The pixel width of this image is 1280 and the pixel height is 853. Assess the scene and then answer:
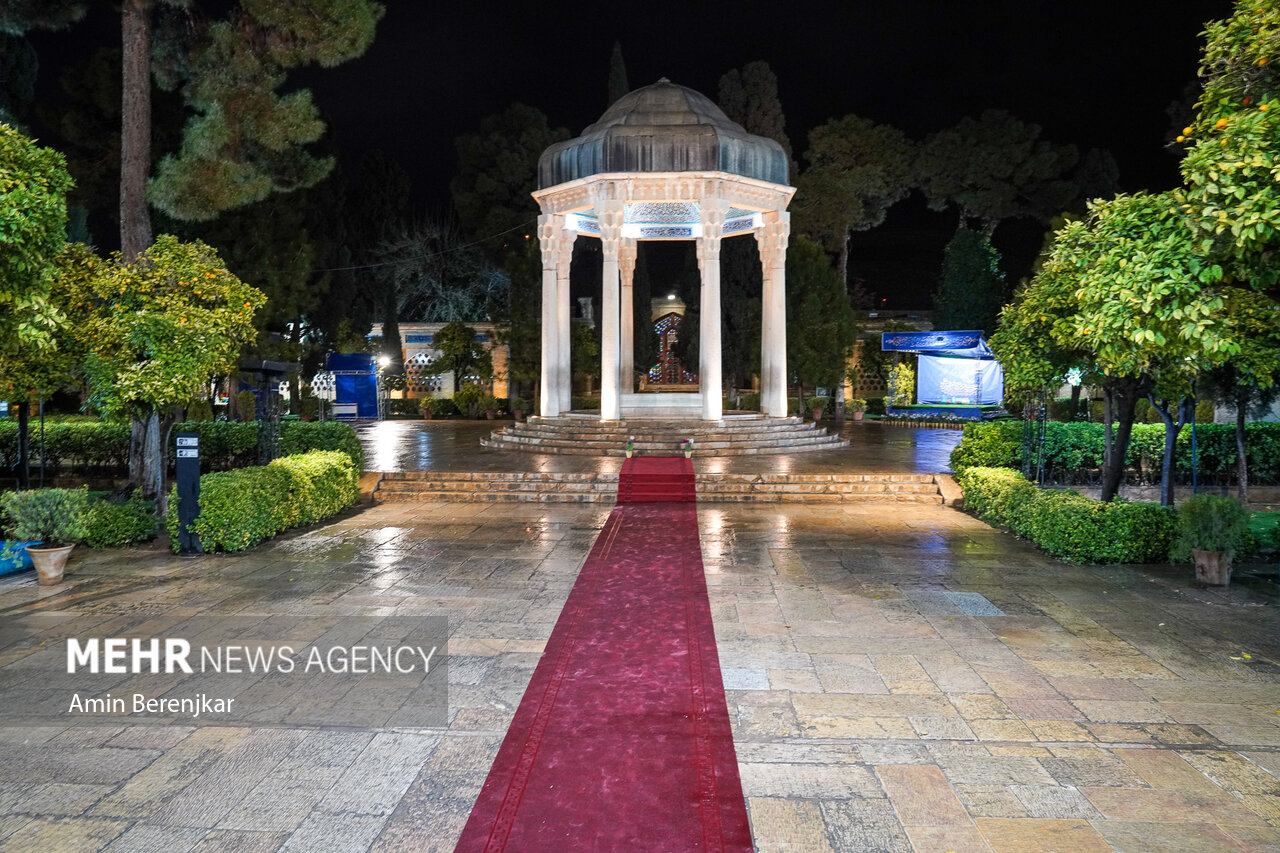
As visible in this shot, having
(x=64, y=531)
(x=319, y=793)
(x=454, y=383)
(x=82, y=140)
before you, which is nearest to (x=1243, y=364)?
(x=319, y=793)

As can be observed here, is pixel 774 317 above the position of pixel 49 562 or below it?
above

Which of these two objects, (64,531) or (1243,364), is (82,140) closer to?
(64,531)

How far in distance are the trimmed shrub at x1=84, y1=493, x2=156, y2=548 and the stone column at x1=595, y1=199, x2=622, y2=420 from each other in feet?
38.8

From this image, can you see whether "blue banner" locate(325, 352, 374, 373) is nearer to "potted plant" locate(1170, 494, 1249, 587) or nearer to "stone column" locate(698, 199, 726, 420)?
"stone column" locate(698, 199, 726, 420)

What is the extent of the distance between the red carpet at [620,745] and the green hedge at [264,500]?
5.10 meters

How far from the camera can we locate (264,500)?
10906mm

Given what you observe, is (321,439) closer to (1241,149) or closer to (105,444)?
(105,444)

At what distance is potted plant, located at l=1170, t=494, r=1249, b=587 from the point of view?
8453 millimetres

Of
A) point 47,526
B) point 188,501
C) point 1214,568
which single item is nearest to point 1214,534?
point 1214,568

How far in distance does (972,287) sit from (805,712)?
3346 cm

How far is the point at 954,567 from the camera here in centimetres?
955

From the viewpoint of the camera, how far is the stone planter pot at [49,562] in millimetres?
8734

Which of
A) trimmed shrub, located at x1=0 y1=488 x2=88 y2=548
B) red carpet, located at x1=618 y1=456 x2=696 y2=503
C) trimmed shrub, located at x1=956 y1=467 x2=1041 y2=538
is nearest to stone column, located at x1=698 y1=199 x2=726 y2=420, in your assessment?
red carpet, located at x1=618 y1=456 x2=696 y2=503

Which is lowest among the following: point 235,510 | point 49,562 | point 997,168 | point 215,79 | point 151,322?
point 49,562
